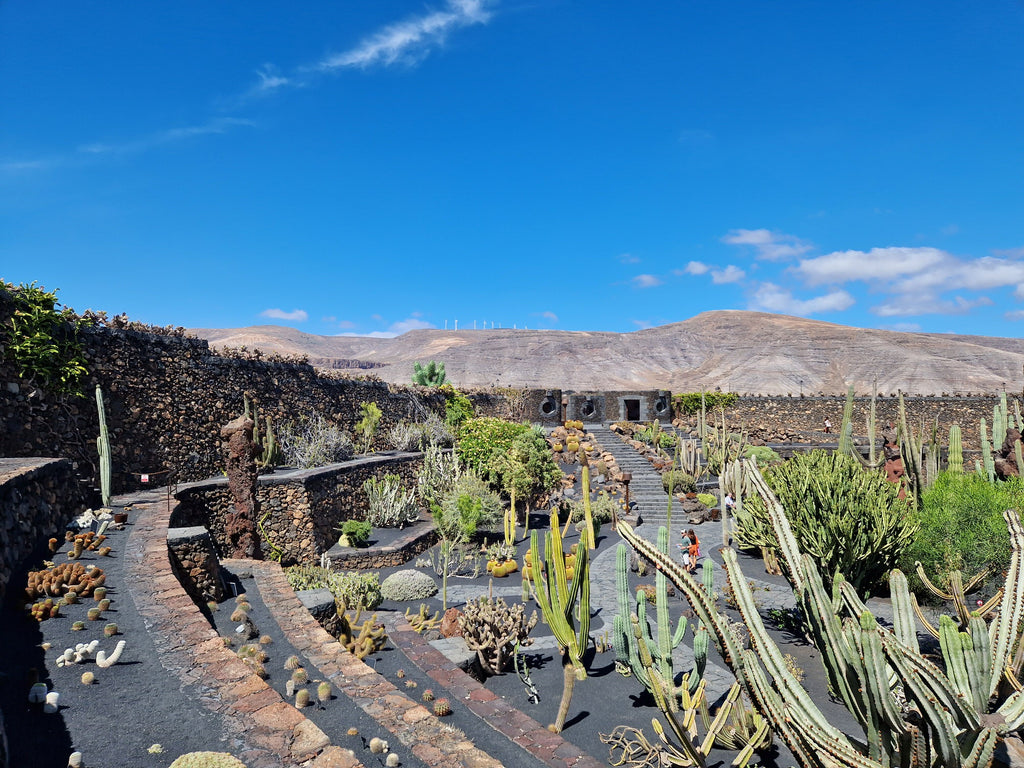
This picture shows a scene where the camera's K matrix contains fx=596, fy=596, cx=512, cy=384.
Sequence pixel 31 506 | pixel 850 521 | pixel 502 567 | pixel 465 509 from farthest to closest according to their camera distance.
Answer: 1. pixel 465 509
2. pixel 502 567
3. pixel 850 521
4. pixel 31 506

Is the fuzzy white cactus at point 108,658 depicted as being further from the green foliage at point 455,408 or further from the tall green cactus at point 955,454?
the green foliage at point 455,408

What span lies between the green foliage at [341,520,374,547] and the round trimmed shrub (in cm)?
271

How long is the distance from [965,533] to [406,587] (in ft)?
28.6

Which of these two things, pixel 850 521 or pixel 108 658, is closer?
pixel 108 658

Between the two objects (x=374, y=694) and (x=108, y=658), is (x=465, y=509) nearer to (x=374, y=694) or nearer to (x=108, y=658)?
(x=374, y=694)

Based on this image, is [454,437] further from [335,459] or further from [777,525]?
[777,525]

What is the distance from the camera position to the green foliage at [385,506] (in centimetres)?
1448

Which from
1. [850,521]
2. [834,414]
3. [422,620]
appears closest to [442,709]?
[422,620]

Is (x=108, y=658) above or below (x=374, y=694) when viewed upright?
above

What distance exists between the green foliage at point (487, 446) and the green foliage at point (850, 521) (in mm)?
9111

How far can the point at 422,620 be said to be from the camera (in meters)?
8.69

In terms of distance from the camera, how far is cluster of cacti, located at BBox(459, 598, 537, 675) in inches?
299

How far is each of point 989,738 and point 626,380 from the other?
2952 inches

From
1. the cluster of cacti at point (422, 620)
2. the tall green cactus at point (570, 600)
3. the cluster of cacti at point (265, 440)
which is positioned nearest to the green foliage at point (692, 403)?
the cluster of cacti at point (265, 440)
